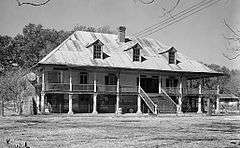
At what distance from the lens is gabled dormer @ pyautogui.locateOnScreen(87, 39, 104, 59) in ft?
118

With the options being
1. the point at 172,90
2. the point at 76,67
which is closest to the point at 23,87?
the point at 76,67

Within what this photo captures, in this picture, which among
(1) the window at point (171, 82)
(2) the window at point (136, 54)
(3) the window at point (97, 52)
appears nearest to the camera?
(3) the window at point (97, 52)

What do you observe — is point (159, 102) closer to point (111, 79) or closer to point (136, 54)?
point (111, 79)

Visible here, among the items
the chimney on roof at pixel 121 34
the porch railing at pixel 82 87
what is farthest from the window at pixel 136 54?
the porch railing at pixel 82 87

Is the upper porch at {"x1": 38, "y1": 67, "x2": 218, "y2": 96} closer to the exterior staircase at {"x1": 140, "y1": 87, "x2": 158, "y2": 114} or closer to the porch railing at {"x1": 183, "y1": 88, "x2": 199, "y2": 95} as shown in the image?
the porch railing at {"x1": 183, "y1": 88, "x2": 199, "y2": 95}

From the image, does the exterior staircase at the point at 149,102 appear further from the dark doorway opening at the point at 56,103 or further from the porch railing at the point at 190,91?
the dark doorway opening at the point at 56,103

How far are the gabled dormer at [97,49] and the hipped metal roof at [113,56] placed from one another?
17.3 inches

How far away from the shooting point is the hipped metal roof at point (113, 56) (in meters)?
34.0

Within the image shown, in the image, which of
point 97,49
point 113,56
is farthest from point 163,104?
point 97,49

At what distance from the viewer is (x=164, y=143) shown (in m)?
11.7

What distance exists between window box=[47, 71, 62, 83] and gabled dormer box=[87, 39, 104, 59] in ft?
12.9

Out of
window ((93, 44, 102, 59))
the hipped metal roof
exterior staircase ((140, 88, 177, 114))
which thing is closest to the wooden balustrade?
exterior staircase ((140, 88, 177, 114))

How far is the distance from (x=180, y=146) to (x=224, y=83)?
78.7 m

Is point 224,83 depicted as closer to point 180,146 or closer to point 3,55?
point 3,55
